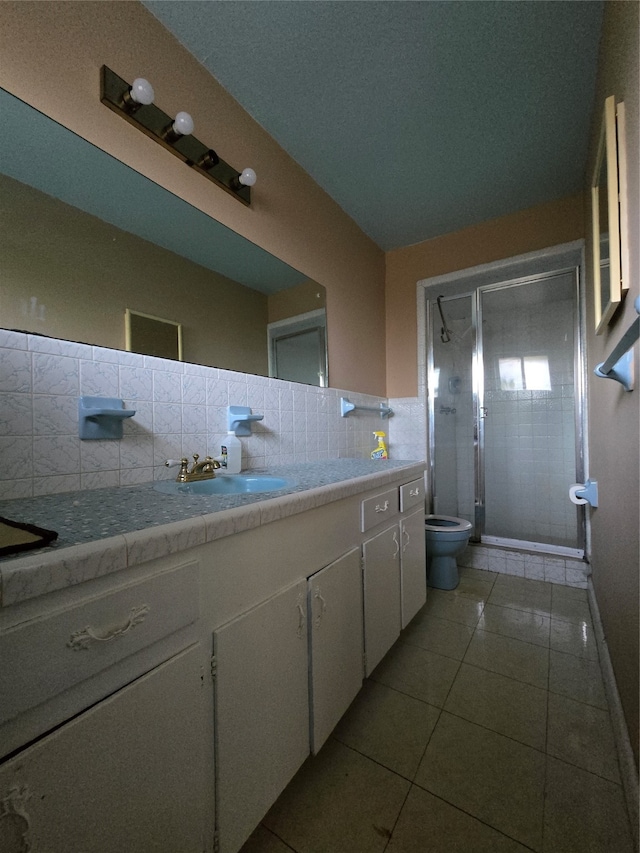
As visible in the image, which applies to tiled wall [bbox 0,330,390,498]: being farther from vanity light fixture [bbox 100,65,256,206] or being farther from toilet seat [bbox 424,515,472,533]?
toilet seat [bbox 424,515,472,533]

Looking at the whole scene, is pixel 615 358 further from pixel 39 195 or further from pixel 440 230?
pixel 440 230

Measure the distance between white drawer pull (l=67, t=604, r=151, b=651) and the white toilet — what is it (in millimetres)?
1799

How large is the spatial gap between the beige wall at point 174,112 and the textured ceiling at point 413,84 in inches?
4.0

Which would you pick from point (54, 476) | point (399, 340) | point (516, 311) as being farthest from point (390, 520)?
point (516, 311)

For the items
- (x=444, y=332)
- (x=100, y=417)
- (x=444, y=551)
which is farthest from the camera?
(x=444, y=332)

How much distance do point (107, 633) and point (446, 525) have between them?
2179 mm

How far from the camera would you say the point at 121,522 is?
2.08ft

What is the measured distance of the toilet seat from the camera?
2.11m

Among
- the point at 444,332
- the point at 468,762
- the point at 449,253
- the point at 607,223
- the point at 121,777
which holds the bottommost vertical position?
the point at 468,762

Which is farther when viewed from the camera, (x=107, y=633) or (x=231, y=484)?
(x=231, y=484)

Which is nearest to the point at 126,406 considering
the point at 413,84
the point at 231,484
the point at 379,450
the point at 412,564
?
the point at 231,484

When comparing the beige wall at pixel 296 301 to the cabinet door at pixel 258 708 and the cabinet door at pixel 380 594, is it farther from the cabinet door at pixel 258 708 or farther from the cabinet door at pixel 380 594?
the cabinet door at pixel 258 708

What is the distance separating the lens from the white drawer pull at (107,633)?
476 mm

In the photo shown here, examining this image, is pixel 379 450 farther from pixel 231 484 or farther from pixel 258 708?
pixel 258 708
